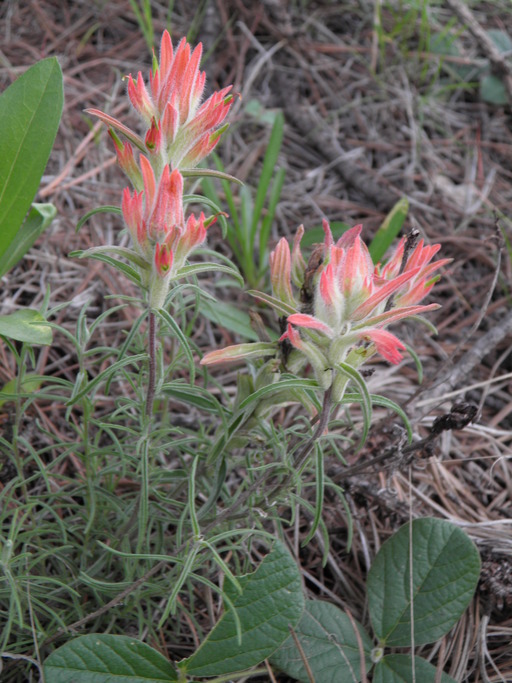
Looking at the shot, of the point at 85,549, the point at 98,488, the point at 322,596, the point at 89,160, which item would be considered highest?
the point at 89,160

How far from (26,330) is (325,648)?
45.6 inches

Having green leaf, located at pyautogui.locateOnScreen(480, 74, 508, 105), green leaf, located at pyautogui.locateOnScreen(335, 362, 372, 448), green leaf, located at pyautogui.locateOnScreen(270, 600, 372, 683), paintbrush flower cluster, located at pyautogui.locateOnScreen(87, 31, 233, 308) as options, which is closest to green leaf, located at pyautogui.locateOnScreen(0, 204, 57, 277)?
paintbrush flower cluster, located at pyautogui.locateOnScreen(87, 31, 233, 308)

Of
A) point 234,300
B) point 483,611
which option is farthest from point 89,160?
point 483,611

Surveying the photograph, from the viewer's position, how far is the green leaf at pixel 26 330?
1.68 metres

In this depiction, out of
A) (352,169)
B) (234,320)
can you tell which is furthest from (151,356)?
(352,169)

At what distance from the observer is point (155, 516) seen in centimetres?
176

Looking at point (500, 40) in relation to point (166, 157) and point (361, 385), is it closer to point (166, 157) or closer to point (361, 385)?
point (166, 157)

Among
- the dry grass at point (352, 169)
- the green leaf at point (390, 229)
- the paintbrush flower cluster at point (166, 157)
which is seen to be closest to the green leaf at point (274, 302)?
the paintbrush flower cluster at point (166, 157)

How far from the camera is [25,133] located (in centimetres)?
197

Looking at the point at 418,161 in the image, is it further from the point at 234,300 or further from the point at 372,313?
the point at 372,313

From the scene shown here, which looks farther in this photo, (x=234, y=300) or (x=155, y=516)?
(x=234, y=300)

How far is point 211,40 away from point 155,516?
2653 millimetres

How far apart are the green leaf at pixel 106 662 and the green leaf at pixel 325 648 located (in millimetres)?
323

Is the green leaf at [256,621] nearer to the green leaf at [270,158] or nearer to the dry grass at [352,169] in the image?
the dry grass at [352,169]
